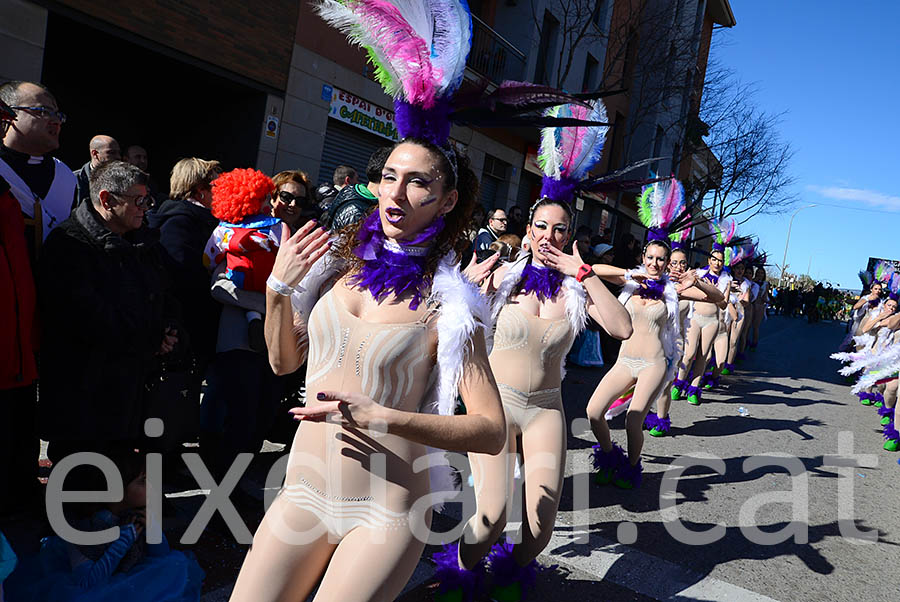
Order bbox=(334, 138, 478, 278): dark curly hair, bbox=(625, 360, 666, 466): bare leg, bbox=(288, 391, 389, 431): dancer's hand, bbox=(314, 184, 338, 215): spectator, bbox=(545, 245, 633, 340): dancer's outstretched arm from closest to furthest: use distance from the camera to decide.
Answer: bbox=(288, 391, 389, 431): dancer's hand
bbox=(334, 138, 478, 278): dark curly hair
bbox=(545, 245, 633, 340): dancer's outstretched arm
bbox=(625, 360, 666, 466): bare leg
bbox=(314, 184, 338, 215): spectator

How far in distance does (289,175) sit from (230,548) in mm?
2374

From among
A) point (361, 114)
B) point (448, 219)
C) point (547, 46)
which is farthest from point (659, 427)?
point (547, 46)

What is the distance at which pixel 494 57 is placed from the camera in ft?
52.6

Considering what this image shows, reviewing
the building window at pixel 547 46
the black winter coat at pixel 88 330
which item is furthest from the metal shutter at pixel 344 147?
the black winter coat at pixel 88 330

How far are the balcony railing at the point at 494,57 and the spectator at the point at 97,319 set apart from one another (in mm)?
12873

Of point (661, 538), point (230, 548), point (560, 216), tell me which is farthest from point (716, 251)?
point (230, 548)

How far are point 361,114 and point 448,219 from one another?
34.4ft

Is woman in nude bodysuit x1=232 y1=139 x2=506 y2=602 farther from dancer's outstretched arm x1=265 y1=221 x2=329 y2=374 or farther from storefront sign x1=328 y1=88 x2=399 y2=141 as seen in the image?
A: storefront sign x1=328 y1=88 x2=399 y2=141

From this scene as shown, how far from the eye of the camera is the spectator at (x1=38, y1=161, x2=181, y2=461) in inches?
119

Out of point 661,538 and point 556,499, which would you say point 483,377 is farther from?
point 661,538

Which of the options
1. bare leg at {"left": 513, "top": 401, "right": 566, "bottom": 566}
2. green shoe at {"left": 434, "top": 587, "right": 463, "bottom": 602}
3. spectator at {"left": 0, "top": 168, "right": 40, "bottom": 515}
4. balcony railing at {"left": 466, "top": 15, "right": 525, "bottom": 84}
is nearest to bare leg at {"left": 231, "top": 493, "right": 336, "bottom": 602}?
green shoe at {"left": 434, "top": 587, "right": 463, "bottom": 602}

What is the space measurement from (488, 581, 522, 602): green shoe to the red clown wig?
2.47 meters

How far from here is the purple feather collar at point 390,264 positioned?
201cm

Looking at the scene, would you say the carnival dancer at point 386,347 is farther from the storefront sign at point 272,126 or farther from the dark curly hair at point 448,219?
the storefront sign at point 272,126
